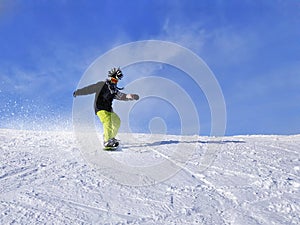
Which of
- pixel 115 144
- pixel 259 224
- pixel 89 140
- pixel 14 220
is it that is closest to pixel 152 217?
pixel 259 224

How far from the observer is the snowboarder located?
9.80 meters

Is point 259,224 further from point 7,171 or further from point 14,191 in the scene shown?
point 7,171

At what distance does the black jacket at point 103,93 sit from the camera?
32.7ft

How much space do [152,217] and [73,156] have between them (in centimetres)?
380

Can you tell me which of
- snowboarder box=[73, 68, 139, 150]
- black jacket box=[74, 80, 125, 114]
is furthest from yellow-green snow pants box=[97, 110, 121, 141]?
black jacket box=[74, 80, 125, 114]

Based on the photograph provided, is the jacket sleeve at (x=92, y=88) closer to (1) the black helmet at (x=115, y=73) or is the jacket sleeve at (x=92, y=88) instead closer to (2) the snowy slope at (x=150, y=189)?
(1) the black helmet at (x=115, y=73)

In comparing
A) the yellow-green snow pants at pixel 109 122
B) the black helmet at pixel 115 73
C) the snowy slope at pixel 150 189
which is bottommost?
the snowy slope at pixel 150 189

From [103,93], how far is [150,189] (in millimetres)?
4121

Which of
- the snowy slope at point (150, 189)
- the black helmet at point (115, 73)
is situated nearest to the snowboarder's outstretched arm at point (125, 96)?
the black helmet at point (115, 73)

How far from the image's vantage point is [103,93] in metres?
9.99

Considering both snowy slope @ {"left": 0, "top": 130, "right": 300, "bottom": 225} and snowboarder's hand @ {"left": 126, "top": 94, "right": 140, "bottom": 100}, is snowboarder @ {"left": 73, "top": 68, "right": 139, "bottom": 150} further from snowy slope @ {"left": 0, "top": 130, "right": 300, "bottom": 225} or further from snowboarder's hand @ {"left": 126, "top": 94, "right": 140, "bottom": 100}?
snowy slope @ {"left": 0, "top": 130, "right": 300, "bottom": 225}

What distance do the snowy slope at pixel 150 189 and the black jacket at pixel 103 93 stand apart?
45.1 inches

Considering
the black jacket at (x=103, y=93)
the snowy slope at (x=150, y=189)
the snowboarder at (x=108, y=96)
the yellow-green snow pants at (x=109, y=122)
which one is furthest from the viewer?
the black jacket at (x=103, y=93)

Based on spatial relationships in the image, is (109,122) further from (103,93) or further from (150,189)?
(150,189)
